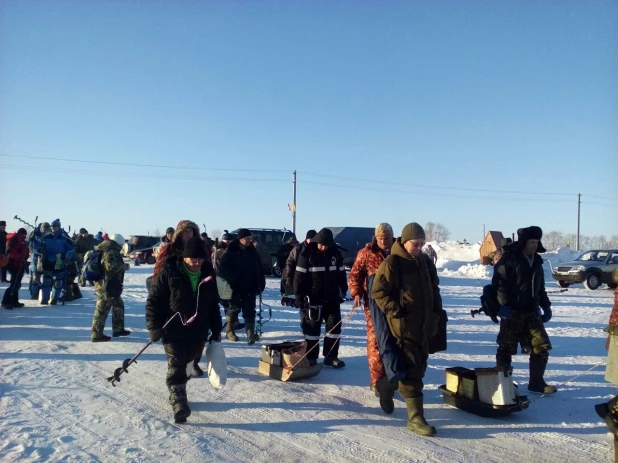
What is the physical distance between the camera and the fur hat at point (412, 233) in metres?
4.72

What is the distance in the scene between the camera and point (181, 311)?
→ 16.3 feet

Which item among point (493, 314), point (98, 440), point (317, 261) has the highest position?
point (317, 261)

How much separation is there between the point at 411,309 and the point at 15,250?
9.76 metres

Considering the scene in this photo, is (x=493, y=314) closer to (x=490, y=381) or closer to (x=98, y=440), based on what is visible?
(x=490, y=381)

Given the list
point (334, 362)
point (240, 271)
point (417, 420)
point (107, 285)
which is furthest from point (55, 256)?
point (417, 420)

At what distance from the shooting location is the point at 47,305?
39.3ft

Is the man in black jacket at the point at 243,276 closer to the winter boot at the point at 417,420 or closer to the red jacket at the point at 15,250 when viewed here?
the winter boot at the point at 417,420

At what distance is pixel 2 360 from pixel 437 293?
5.66 meters

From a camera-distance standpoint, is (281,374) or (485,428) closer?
(485,428)

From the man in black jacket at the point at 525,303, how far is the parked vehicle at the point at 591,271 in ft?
55.8

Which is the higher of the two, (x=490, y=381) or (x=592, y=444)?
(x=490, y=381)

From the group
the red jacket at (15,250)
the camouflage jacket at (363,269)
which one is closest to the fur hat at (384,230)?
the camouflage jacket at (363,269)

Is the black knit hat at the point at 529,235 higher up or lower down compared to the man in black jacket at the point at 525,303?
higher up

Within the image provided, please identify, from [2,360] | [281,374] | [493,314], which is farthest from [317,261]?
[2,360]
